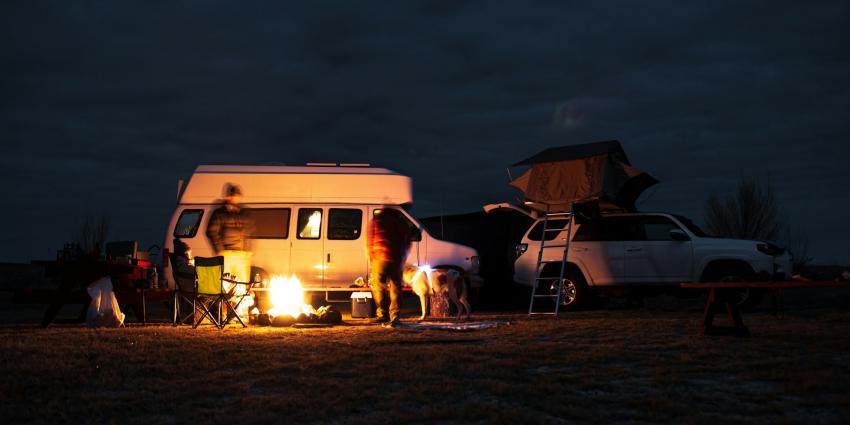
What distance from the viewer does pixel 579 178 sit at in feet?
40.0

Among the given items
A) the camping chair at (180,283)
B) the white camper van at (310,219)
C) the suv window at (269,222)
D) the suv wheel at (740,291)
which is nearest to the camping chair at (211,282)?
the camping chair at (180,283)

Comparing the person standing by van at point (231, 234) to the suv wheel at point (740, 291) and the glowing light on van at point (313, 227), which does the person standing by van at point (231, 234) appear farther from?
the suv wheel at point (740, 291)

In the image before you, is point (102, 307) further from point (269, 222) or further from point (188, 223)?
point (269, 222)

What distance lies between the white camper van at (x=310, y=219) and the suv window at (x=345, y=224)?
0.06 ft

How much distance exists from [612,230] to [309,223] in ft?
17.5

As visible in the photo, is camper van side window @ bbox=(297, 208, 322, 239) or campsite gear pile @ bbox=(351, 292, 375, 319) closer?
campsite gear pile @ bbox=(351, 292, 375, 319)

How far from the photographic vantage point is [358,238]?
1196 cm

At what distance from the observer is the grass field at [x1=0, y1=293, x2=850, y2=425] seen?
14.5 ft

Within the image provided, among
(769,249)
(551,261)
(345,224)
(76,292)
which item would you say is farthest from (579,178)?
(76,292)

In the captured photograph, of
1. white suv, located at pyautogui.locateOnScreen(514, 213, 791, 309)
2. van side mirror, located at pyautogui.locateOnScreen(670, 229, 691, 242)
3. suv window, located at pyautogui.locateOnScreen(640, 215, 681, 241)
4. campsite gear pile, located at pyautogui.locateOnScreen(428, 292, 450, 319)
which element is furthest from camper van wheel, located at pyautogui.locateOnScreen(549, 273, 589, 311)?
campsite gear pile, located at pyautogui.locateOnScreen(428, 292, 450, 319)

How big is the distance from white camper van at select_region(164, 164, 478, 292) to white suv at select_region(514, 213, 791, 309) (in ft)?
5.93

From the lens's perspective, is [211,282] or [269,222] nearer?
[211,282]

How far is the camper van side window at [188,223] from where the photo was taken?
11961 mm

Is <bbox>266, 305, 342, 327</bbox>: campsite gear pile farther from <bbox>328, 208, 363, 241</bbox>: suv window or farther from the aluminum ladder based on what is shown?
the aluminum ladder
